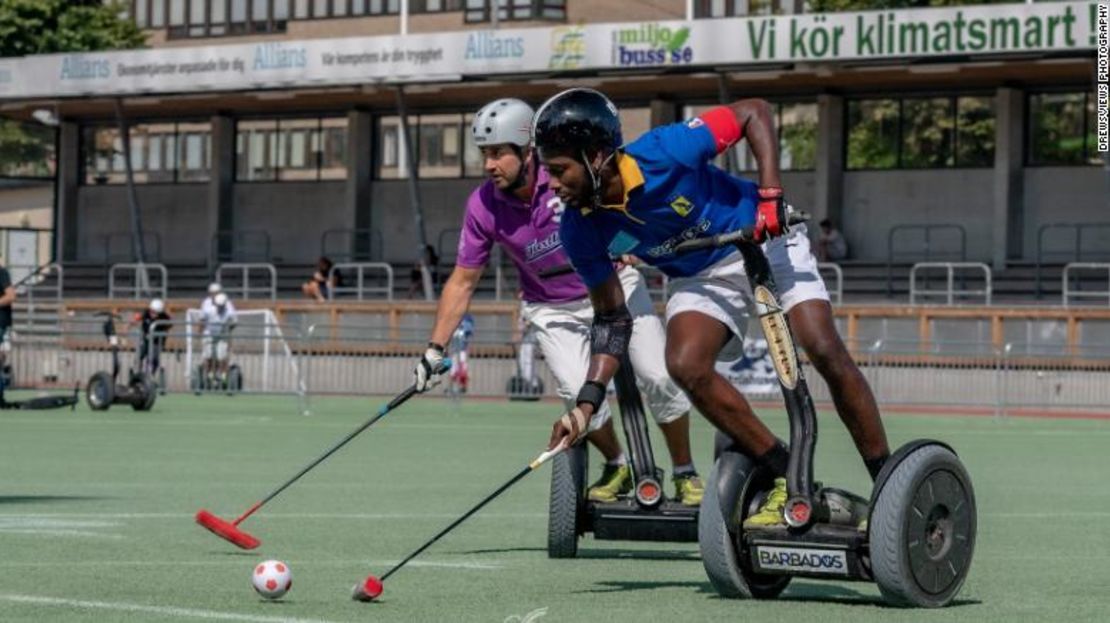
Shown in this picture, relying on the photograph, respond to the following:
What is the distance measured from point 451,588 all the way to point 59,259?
156ft

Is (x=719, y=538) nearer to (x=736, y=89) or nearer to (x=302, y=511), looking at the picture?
(x=302, y=511)

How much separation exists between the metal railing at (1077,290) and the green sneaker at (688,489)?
26.7 meters

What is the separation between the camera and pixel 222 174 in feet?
177

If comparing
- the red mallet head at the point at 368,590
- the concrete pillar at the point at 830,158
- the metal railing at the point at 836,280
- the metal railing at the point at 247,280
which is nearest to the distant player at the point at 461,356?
the metal railing at the point at 836,280

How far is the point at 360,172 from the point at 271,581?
143 ft

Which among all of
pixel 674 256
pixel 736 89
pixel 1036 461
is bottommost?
pixel 1036 461

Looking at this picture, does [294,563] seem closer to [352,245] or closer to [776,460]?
[776,460]

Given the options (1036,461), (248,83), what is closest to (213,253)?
(248,83)

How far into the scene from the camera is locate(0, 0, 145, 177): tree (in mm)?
55406

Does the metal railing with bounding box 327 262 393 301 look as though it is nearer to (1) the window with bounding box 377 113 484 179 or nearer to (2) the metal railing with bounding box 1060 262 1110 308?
(1) the window with bounding box 377 113 484 179

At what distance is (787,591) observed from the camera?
9.34 metres

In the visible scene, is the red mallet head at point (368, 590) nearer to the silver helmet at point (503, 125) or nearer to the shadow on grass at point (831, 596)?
the shadow on grass at point (831, 596)

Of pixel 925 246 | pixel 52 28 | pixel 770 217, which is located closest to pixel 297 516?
pixel 770 217

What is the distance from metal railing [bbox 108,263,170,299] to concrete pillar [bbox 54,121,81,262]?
563cm
